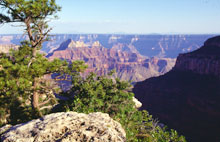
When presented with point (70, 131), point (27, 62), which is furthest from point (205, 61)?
point (70, 131)

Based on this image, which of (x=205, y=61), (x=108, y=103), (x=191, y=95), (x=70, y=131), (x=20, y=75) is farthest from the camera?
(x=205, y=61)

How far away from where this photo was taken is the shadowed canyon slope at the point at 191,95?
5315cm

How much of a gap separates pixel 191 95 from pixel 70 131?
69274 millimetres

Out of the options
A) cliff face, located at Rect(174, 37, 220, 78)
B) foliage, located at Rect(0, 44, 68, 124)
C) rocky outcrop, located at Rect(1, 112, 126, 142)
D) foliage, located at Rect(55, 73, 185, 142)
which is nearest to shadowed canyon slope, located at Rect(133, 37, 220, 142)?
cliff face, located at Rect(174, 37, 220, 78)

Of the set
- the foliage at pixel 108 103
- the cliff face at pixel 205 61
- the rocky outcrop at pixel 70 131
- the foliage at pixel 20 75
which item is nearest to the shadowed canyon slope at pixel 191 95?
the cliff face at pixel 205 61

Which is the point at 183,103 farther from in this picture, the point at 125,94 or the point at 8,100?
the point at 8,100

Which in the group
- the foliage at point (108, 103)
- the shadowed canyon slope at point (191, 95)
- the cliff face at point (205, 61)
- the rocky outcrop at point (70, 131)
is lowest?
the shadowed canyon slope at point (191, 95)

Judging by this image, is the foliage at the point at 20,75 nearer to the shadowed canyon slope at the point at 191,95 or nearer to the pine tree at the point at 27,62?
the pine tree at the point at 27,62

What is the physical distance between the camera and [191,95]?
6656 cm

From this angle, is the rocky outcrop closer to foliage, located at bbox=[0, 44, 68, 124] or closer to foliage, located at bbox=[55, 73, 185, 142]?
foliage, located at bbox=[55, 73, 185, 142]

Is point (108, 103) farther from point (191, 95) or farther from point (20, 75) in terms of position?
point (191, 95)

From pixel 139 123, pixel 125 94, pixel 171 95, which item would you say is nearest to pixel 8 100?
pixel 125 94

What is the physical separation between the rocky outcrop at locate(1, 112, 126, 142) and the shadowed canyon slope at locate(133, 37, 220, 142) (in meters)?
49.1

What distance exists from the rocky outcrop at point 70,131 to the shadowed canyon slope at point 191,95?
49.1 metres
